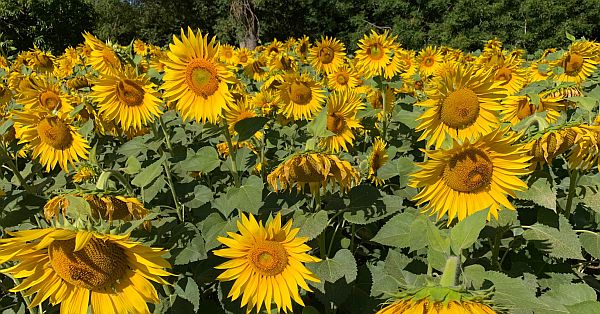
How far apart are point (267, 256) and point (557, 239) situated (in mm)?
1127

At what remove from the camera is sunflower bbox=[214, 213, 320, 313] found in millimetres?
1784

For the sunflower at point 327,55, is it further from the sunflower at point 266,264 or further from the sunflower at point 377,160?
the sunflower at point 266,264

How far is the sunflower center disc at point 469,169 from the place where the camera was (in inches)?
68.9

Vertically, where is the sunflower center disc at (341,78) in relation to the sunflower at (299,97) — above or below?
above

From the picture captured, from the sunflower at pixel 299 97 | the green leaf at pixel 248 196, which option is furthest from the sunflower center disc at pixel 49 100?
the green leaf at pixel 248 196

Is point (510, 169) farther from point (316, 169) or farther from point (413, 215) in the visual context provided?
point (316, 169)

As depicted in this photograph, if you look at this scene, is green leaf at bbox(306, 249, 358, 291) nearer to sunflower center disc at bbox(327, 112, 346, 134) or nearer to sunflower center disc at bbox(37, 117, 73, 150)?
sunflower center disc at bbox(327, 112, 346, 134)

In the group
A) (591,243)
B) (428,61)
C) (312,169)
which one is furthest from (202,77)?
(428,61)

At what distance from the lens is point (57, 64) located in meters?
6.82

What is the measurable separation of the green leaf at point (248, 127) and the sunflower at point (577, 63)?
10.8 feet

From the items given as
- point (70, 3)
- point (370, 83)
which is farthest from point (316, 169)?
point (70, 3)

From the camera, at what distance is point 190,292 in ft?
6.59

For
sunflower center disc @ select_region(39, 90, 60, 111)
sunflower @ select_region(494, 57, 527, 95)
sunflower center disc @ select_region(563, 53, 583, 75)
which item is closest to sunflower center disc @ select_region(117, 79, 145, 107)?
sunflower center disc @ select_region(39, 90, 60, 111)

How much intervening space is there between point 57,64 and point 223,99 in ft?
18.2
